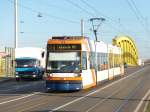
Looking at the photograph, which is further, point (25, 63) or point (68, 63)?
point (25, 63)

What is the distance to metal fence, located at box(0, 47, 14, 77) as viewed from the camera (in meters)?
55.7

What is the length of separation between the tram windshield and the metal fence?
27049mm

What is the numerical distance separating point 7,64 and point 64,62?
29.8 meters

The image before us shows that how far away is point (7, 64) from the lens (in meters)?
56.3

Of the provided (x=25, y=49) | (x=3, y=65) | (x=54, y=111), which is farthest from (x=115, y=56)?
(x=54, y=111)

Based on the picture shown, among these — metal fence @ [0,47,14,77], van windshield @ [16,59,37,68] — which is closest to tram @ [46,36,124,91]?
van windshield @ [16,59,37,68]

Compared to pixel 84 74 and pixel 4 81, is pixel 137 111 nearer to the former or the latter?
pixel 84 74

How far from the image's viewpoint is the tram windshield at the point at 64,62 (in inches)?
1077

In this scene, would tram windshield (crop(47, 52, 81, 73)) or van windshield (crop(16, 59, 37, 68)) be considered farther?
van windshield (crop(16, 59, 37, 68))

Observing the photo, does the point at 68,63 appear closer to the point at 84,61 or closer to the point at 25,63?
the point at 84,61

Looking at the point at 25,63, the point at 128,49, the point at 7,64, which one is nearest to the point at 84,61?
the point at 25,63

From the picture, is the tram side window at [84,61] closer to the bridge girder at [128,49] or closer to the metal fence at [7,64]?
the metal fence at [7,64]

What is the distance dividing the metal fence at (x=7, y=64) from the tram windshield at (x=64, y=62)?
88.7ft

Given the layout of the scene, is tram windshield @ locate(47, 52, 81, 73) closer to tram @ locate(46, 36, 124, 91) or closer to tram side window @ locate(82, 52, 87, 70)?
tram @ locate(46, 36, 124, 91)
